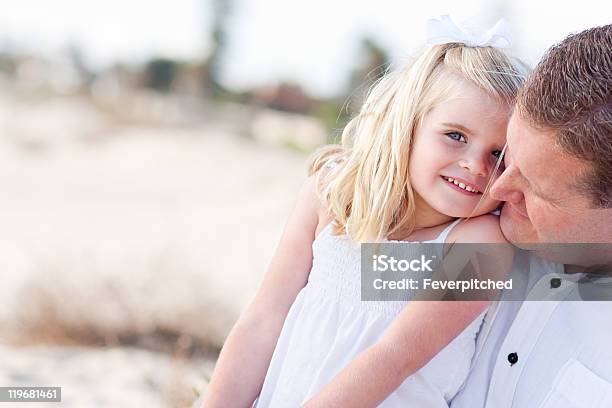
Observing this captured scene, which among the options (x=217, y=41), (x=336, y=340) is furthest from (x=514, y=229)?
(x=217, y=41)

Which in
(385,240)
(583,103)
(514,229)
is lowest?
(385,240)

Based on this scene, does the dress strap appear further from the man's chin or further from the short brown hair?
the short brown hair

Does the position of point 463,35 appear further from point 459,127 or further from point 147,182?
point 147,182

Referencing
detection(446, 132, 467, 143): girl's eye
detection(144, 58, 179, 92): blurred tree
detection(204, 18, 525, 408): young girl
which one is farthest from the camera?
detection(144, 58, 179, 92): blurred tree

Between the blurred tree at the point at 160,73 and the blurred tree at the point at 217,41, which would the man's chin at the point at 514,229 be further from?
the blurred tree at the point at 160,73

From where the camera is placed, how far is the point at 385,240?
6.23 ft

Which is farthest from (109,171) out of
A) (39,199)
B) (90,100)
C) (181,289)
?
(181,289)

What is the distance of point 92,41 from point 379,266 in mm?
23583

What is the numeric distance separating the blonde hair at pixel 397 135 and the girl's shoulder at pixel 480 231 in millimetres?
151

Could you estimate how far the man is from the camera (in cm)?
148

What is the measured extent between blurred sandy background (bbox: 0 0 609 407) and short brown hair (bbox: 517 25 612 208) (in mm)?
392

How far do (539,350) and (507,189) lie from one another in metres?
0.38

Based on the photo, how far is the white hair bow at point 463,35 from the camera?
Answer: 1.95 meters

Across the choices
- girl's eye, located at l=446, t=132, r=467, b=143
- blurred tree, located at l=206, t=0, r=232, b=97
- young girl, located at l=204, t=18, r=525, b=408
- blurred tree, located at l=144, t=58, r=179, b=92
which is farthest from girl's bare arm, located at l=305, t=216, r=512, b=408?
blurred tree, located at l=144, t=58, r=179, b=92
